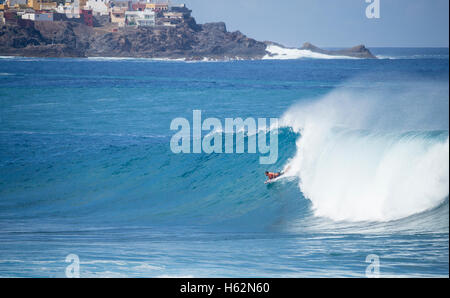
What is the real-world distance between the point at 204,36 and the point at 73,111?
1896cm

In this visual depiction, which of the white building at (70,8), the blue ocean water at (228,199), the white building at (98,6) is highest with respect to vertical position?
the white building at (98,6)

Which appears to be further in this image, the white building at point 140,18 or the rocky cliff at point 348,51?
the rocky cliff at point 348,51

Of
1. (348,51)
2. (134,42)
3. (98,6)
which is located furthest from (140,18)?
(348,51)

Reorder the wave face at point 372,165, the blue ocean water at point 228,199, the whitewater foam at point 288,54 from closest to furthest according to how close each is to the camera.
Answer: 1. the blue ocean water at point 228,199
2. the wave face at point 372,165
3. the whitewater foam at point 288,54

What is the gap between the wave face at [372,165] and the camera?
→ 25.1ft

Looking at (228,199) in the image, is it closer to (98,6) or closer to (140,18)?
(98,6)

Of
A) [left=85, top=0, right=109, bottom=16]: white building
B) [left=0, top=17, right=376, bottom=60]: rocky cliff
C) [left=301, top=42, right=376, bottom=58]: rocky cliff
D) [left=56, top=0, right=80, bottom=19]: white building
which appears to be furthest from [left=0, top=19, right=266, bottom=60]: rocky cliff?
[left=301, top=42, right=376, bottom=58]: rocky cliff

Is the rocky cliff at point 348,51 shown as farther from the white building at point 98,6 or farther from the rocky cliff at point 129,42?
the white building at point 98,6

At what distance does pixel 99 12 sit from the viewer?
33.0 meters

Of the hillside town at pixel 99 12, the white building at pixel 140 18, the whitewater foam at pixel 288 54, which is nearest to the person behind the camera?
the hillside town at pixel 99 12

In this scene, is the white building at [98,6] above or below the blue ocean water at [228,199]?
above

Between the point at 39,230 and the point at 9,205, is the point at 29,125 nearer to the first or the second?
the point at 9,205

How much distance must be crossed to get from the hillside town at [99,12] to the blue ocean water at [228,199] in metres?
9.63

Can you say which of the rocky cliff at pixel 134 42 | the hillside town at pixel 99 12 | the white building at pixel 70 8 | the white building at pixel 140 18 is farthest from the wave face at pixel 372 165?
the white building at pixel 140 18
